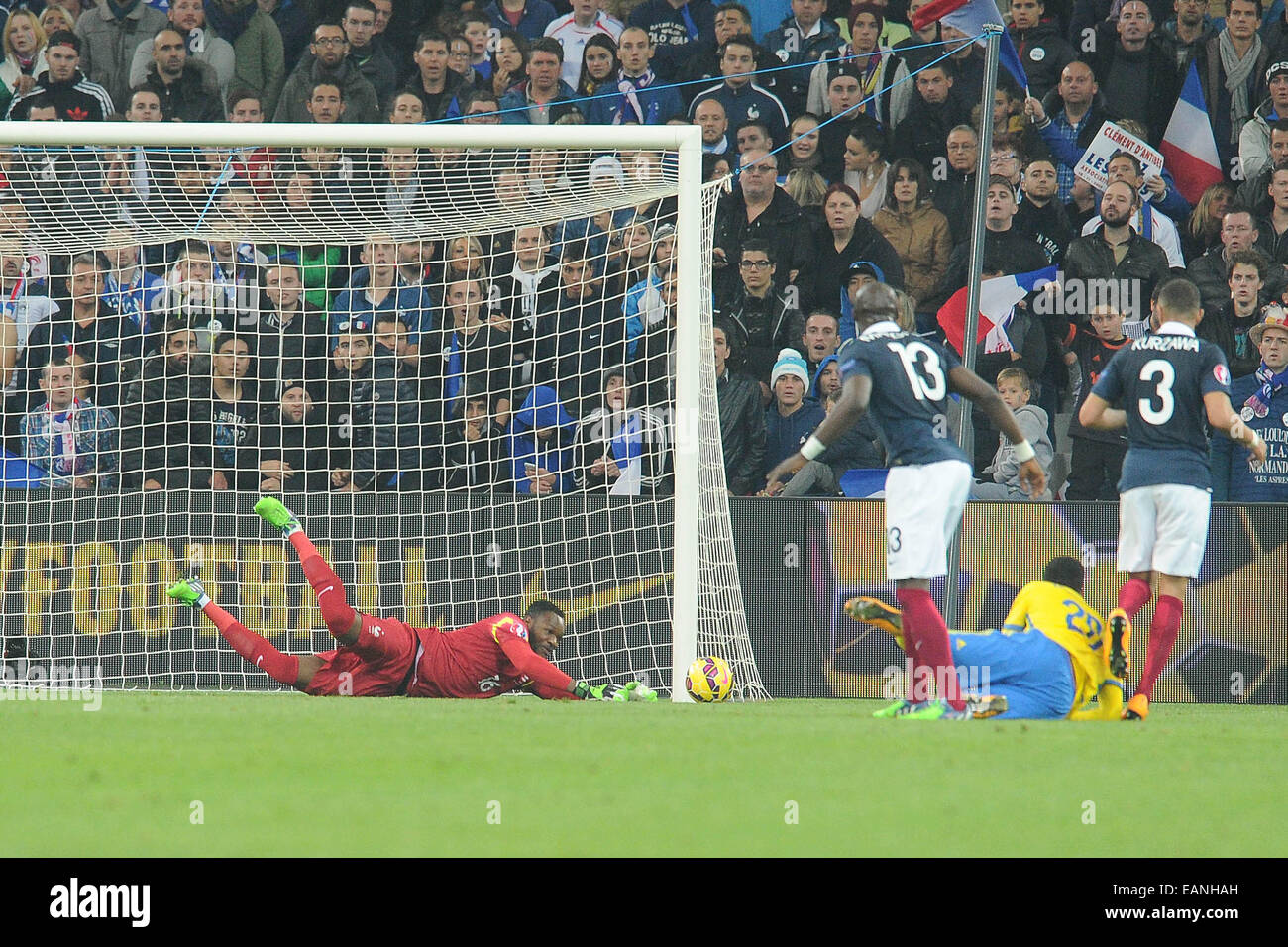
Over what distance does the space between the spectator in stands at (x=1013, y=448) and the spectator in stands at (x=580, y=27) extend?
394cm

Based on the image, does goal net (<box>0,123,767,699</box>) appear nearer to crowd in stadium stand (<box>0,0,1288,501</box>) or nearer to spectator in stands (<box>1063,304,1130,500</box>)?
crowd in stadium stand (<box>0,0,1288,501</box>)

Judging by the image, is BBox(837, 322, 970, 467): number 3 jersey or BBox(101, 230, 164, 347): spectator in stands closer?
BBox(837, 322, 970, 467): number 3 jersey

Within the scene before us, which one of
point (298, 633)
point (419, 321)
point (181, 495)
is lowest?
point (298, 633)

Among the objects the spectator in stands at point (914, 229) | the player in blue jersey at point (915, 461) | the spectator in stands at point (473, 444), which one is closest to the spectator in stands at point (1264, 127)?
the spectator in stands at point (914, 229)

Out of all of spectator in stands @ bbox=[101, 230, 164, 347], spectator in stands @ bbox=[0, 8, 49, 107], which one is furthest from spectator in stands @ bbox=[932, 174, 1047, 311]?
spectator in stands @ bbox=[0, 8, 49, 107]

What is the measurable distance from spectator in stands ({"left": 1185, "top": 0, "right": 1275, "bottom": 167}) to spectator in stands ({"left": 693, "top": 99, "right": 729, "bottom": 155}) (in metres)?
3.17

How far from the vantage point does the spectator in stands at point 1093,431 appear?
10.4m

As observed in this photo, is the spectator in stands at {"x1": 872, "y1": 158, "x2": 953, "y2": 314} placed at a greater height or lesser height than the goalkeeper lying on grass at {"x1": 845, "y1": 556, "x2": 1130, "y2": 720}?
greater

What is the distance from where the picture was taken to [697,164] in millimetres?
8328

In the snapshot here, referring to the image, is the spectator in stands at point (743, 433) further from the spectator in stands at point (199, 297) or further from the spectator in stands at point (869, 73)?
the spectator in stands at point (199, 297)

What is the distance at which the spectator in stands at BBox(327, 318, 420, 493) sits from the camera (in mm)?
10008

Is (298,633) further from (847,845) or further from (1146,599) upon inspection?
(847,845)
